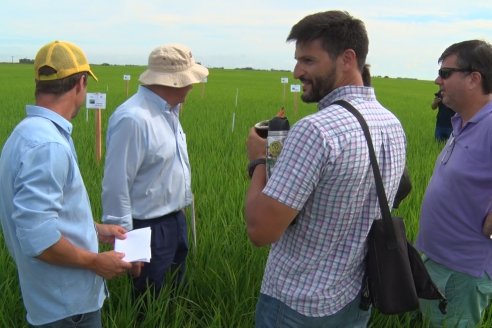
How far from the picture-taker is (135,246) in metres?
1.55

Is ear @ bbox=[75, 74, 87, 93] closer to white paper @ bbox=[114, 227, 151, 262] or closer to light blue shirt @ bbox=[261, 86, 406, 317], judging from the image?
white paper @ bbox=[114, 227, 151, 262]

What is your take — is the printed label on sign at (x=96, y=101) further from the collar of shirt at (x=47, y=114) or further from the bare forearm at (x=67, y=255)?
the bare forearm at (x=67, y=255)

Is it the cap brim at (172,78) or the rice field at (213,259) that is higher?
the cap brim at (172,78)

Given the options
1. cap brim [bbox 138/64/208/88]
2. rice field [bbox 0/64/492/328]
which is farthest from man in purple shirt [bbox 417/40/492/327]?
cap brim [bbox 138/64/208/88]

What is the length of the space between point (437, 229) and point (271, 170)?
1.08 meters

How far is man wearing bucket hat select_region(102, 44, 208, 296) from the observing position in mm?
1942

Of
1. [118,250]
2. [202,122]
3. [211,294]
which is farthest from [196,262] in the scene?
[202,122]

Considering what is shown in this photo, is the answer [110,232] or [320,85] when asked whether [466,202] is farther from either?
[110,232]

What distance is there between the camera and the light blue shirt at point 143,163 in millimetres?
1937

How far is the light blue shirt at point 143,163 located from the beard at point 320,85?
0.93 meters

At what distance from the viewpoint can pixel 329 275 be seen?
1.26 meters

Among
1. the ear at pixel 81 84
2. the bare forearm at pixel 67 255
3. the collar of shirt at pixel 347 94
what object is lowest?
the bare forearm at pixel 67 255

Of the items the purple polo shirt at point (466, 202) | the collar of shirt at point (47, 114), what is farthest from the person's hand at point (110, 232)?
the purple polo shirt at point (466, 202)

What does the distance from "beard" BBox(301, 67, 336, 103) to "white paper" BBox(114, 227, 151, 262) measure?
737 millimetres
